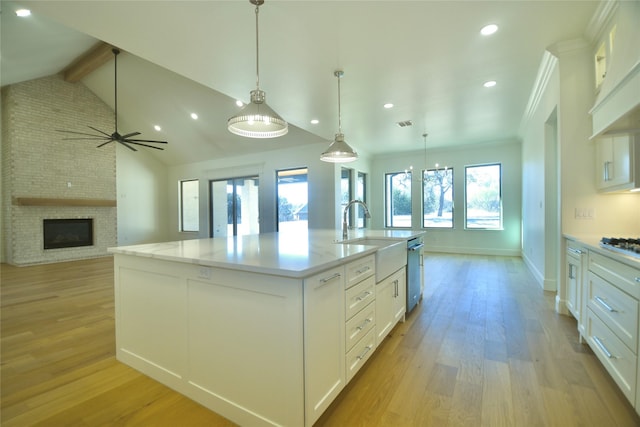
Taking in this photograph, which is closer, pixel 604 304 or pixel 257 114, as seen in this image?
pixel 604 304

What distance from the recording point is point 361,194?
26.7ft

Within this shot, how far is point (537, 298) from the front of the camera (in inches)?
141

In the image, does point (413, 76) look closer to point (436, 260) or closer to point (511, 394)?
point (511, 394)

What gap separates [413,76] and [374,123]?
1.89m

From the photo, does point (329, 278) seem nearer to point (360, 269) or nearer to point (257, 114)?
point (360, 269)

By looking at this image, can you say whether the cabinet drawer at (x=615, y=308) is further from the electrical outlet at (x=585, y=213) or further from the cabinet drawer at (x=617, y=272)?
the electrical outlet at (x=585, y=213)

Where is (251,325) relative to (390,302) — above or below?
above

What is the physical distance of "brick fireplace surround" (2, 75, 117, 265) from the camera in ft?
20.2

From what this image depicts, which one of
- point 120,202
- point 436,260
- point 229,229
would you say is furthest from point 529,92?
point 120,202

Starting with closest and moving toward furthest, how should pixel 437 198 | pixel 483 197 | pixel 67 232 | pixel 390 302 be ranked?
1. pixel 390 302
2. pixel 67 232
3. pixel 483 197
4. pixel 437 198

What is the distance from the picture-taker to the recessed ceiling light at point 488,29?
2451mm

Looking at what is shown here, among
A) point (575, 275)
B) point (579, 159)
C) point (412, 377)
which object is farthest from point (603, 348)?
point (579, 159)

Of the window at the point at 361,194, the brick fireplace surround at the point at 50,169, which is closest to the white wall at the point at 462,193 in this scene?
the window at the point at 361,194

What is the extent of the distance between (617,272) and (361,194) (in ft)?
21.4
